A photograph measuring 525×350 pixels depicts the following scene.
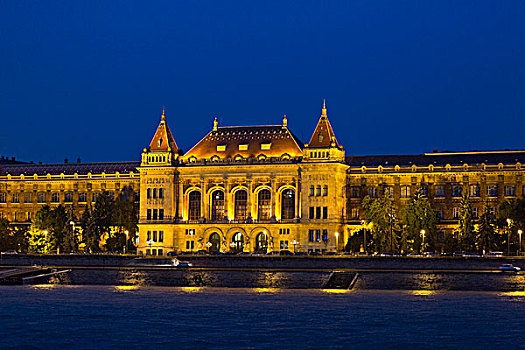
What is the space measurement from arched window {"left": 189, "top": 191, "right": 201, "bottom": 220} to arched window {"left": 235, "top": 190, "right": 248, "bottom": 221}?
5759 millimetres

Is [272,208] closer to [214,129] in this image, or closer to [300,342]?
[214,129]

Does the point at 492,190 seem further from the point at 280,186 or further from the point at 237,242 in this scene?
the point at 237,242

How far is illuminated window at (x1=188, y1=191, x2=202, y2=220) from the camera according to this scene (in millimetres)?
138000

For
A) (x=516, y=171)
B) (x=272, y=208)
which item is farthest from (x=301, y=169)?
(x=516, y=171)

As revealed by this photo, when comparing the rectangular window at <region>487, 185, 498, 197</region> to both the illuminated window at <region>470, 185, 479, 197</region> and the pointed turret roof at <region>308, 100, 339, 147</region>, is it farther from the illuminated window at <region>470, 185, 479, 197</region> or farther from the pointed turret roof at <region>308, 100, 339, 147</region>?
the pointed turret roof at <region>308, 100, 339, 147</region>

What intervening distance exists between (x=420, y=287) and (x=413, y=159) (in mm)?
60946

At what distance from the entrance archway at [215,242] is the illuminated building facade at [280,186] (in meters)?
0.15

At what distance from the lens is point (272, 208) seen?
134000 mm

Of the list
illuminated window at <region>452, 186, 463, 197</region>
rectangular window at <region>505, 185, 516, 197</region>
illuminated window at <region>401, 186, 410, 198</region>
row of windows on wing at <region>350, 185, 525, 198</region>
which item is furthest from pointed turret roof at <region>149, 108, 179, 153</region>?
rectangular window at <region>505, 185, 516, 197</region>

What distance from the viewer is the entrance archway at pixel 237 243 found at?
134m

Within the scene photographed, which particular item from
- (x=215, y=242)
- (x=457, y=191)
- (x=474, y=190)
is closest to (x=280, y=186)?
(x=215, y=242)

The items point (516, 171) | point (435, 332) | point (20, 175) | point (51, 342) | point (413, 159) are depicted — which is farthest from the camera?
point (20, 175)

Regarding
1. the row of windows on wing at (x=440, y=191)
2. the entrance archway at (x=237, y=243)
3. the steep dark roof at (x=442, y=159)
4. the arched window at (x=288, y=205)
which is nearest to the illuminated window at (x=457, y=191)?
the row of windows on wing at (x=440, y=191)

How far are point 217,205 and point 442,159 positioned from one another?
34.0 metres
